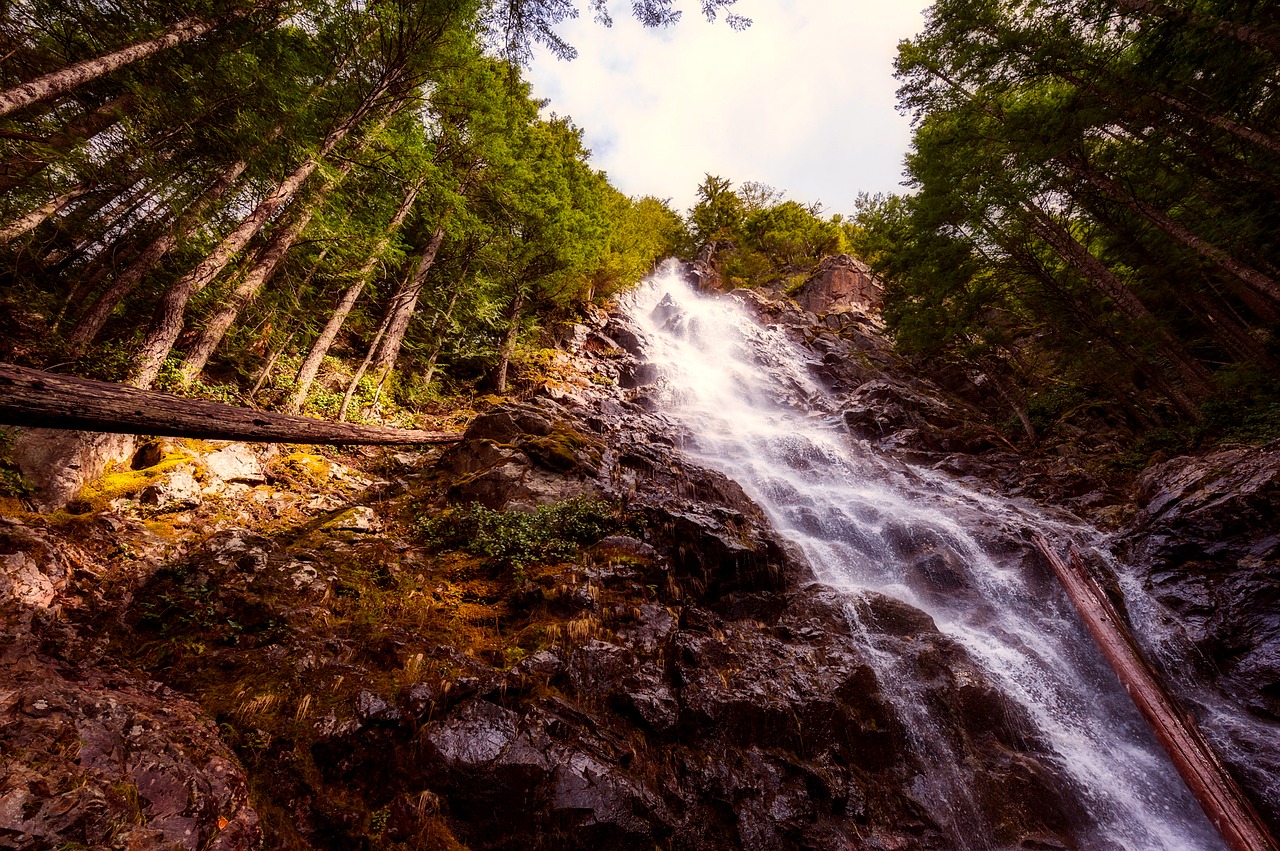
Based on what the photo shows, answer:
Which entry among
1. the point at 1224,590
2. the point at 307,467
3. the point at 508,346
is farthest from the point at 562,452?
the point at 1224,590

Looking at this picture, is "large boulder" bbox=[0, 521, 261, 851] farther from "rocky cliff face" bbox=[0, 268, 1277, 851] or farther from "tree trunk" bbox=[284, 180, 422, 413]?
"tree trunk" bbox=[284, 180, 422, 413]

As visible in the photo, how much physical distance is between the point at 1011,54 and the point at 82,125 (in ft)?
63.9

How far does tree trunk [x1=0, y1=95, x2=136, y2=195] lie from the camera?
18.6 ft

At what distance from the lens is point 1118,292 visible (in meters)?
11.4

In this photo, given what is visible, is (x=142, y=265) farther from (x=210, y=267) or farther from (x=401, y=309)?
(x=401, y=309)

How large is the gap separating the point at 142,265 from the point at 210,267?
4.57 feet

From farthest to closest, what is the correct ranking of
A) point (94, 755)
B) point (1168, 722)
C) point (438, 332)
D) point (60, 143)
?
point (438, 332)
point (60, 143)
point (1168, 722)
point (94, 755)

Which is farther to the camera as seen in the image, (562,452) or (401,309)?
(401,309)

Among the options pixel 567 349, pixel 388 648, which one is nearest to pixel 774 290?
pixel 567 349

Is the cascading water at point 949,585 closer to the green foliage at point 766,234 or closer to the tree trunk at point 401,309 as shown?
the tree trunk at point 401,309

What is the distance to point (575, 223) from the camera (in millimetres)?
14086

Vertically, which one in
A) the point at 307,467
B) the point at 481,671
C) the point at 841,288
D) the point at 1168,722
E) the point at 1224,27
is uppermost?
the point at 841,288

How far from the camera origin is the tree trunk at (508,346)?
1361 centimetres

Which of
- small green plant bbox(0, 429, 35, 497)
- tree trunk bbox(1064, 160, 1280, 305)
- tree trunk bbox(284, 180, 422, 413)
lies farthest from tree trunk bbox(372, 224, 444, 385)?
tree trunk bbox(1064, 160, 1280, 305)
